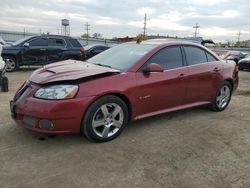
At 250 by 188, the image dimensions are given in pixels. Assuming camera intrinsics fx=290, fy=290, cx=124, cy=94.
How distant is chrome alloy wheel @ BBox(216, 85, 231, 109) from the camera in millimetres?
5921

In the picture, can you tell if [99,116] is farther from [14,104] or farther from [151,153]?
[14,104]

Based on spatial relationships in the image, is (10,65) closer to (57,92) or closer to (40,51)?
(40,51)

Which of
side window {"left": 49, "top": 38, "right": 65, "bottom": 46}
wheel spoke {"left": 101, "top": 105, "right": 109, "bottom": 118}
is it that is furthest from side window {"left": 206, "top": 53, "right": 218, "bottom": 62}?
side window {"left": 49, "top": 38, "right": 65, "bottom": 46}

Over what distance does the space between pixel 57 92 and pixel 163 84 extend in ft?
5.72

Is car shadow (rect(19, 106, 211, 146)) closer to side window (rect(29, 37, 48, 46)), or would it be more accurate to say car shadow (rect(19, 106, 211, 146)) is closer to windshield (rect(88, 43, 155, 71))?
windshield (rect(88, 43, 155, 71))

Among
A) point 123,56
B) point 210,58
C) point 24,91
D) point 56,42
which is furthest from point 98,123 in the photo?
point 56,42

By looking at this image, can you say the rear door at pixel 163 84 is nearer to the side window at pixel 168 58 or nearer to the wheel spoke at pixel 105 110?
the side window at pixel 168 58

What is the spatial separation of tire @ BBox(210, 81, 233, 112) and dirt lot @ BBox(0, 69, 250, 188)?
0.84 metres

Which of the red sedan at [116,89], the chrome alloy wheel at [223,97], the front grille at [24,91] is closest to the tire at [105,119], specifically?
the red sedan at [116,89]

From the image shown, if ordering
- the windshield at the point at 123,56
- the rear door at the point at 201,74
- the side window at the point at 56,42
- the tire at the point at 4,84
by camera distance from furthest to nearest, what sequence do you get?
the side window at the point at 56,42 < the tire at the point at 4,84 < the rear door at the point at 201,74 < the windshield at the point at 123,56

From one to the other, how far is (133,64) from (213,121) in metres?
1.95

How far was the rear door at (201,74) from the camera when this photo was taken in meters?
5.20

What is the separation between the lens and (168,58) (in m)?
4.94

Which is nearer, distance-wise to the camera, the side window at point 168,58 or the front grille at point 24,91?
the front grille at point 24,91
